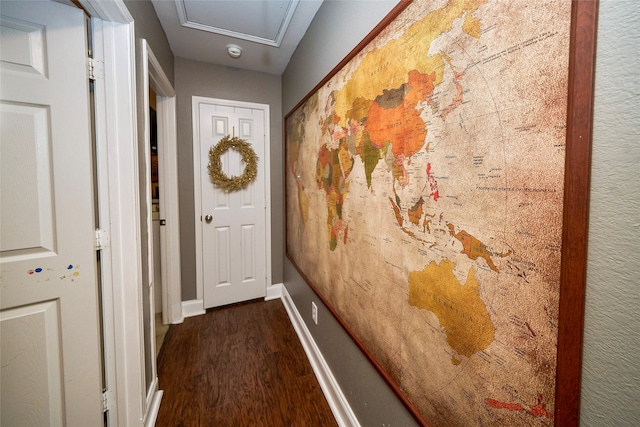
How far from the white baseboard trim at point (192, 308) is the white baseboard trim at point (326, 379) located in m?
0.98

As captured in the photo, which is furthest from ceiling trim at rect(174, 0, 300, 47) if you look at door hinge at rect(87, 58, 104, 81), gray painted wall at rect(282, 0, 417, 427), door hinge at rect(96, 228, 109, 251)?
door hinge at rect(96, 228, 109, 251)

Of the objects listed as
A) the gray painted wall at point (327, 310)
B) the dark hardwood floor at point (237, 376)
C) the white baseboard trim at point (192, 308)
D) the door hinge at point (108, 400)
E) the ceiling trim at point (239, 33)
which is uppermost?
the ceiling trim at point (239, 33)

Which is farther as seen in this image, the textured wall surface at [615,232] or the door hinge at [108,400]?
the door hinge at [108,400]

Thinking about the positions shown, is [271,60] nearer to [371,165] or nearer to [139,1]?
[139,1]

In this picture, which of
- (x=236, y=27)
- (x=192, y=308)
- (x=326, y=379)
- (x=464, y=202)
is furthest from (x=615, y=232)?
(x=192, y=308)

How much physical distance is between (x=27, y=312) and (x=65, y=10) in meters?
1.28

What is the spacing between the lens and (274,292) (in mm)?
2785

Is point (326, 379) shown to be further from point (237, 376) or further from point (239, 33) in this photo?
point (239, 33)

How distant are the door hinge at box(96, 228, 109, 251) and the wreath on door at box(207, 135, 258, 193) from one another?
1307mm

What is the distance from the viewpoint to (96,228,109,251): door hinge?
115 centimetres

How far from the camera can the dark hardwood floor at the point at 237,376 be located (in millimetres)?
1415

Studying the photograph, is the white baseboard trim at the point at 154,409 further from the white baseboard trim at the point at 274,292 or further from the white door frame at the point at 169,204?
the white baseboard trim at the point at 274,292

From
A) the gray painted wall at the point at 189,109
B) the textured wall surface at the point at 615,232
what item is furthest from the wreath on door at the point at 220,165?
the textured wall surface at the point at 615,232

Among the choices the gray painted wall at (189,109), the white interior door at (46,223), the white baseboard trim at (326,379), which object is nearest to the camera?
the white interior door at (46,223)
